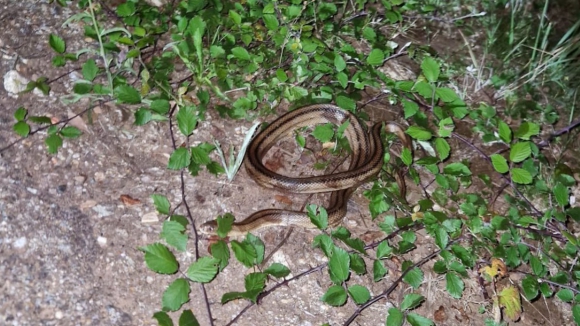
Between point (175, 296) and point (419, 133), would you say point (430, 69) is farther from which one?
point (175, 296)

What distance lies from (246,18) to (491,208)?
2.51 meters

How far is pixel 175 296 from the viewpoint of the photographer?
3.27 m

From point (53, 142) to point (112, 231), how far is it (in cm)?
74

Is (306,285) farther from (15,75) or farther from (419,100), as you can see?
(15,75)

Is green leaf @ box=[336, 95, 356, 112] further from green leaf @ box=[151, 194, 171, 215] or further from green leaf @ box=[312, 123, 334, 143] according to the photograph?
green leaf @ box=[151, 194, 171, 215]

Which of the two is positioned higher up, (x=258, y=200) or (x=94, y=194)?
(x=94, y=194)

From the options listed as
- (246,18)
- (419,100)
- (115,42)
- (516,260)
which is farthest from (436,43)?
(115,42)

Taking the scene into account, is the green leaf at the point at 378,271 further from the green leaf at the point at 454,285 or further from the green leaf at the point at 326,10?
the green leaf at the point at 326,10

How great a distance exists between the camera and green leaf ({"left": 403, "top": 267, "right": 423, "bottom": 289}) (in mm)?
3715

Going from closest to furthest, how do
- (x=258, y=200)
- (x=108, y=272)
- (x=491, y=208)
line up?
(x=108, y=272) < (x=258, y=200) < (x=491, y=208)

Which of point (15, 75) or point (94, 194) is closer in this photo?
point (94, 194)

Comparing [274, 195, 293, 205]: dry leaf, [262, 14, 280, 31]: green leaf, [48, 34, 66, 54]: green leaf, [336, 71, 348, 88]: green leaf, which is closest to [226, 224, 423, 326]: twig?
[274, 195, 293, 205]: dry leaf

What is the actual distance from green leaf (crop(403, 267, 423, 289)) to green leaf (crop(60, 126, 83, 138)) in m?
2.36

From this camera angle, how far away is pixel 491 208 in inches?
178
